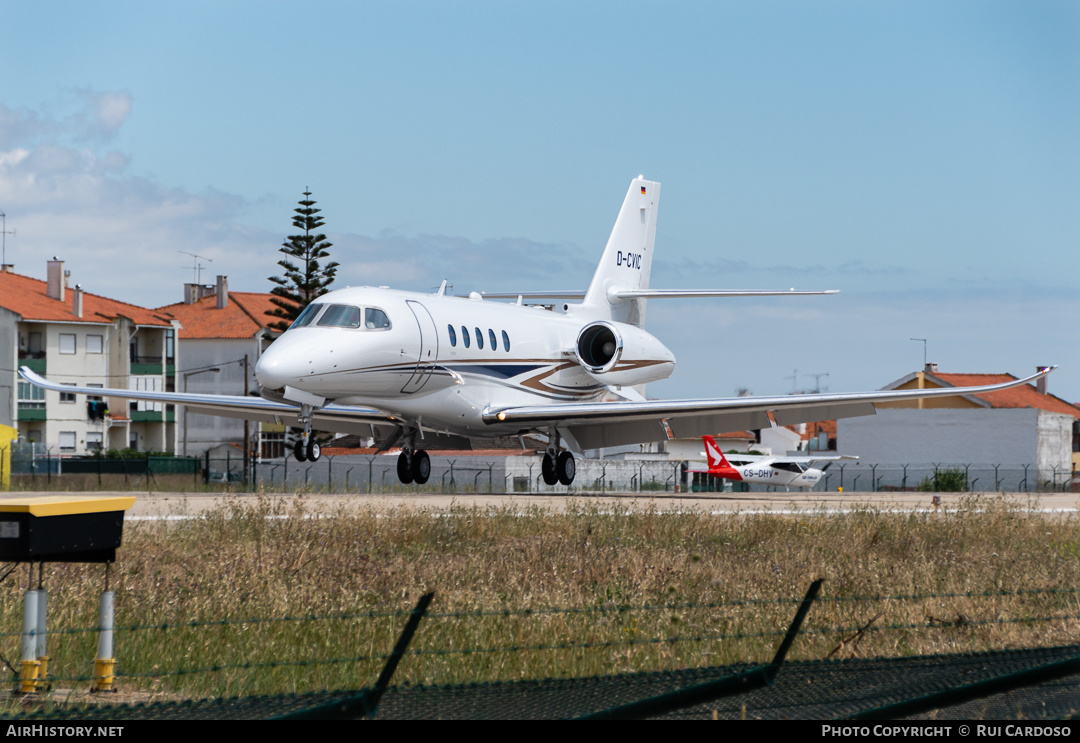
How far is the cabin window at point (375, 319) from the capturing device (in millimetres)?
25047

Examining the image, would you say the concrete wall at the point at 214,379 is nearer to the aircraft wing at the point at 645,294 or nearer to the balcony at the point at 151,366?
the balcony at the point at 151,366

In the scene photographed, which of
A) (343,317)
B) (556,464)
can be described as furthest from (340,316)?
(556,464)

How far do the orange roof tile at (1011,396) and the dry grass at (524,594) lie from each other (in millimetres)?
63299

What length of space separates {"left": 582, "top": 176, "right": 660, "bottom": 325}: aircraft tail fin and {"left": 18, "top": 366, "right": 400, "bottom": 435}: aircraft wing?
871cm

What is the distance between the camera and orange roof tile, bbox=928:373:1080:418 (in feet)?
274

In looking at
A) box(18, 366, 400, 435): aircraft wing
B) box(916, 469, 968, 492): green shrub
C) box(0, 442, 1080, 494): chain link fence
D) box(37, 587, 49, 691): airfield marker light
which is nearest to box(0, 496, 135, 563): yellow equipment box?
box(37, 587, 49, 691): airfield marker light

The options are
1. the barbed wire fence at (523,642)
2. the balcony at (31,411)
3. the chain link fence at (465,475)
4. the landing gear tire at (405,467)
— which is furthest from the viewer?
the balcony at (31,411)

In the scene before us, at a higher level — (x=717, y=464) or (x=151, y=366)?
(x=151, y=366)

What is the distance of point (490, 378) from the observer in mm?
29172

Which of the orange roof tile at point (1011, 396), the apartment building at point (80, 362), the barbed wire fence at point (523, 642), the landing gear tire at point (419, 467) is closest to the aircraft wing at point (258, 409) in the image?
the landing gear tire at point (419, 467)

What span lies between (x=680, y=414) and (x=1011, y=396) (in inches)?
2493

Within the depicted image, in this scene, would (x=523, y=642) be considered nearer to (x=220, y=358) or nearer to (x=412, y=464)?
(x=412, y=464)

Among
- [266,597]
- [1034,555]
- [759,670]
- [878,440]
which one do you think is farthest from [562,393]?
[878,440]

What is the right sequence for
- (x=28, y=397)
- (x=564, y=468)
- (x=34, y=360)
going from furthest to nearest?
(x=34, y=360), (x=28, y=397), (x=564, y=468)
